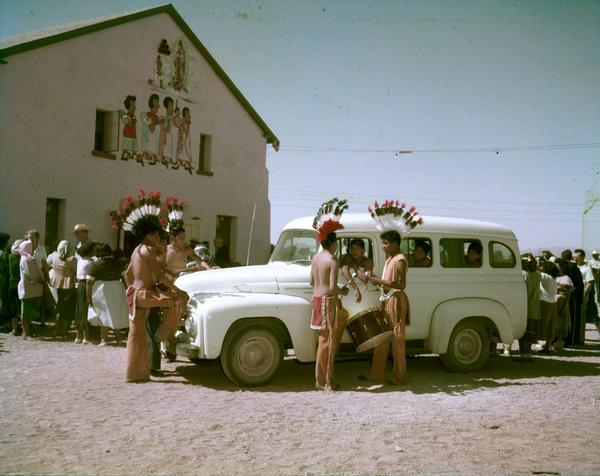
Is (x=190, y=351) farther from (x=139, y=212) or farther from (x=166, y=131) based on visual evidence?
(x=166, y=131)

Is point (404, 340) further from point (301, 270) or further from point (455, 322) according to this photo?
point (301, 270)

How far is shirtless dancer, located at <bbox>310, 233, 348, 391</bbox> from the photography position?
7.56 meters

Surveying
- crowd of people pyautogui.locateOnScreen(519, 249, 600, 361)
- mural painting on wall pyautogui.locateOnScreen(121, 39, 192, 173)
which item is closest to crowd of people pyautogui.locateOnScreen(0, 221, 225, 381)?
crowd of people pyautogui.locateOnScreen(519, 249, 600, 361)

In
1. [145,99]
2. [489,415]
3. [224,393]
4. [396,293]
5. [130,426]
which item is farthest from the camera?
[145,99]

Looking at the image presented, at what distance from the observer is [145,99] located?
19.3m

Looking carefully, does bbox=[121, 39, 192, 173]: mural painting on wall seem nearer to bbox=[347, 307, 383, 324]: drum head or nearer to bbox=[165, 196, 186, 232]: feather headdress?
bbox=[165, 196, 186, 232]: feather headdress

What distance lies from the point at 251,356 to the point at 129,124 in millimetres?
12808

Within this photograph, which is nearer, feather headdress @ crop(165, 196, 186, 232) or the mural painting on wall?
feather headdress @ crop(165, 196, 186, 232)

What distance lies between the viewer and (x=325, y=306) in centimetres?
756

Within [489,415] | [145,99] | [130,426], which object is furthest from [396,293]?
[145,99]

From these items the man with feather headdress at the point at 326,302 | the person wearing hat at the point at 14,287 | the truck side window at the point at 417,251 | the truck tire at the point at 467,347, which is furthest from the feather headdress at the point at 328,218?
the person wearing hat at the point at 14,287

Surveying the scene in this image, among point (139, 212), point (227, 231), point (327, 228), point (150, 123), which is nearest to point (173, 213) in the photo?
point (139, 212)

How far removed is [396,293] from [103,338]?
18.5 ft

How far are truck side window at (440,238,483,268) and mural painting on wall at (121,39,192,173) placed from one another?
12.3 meters
